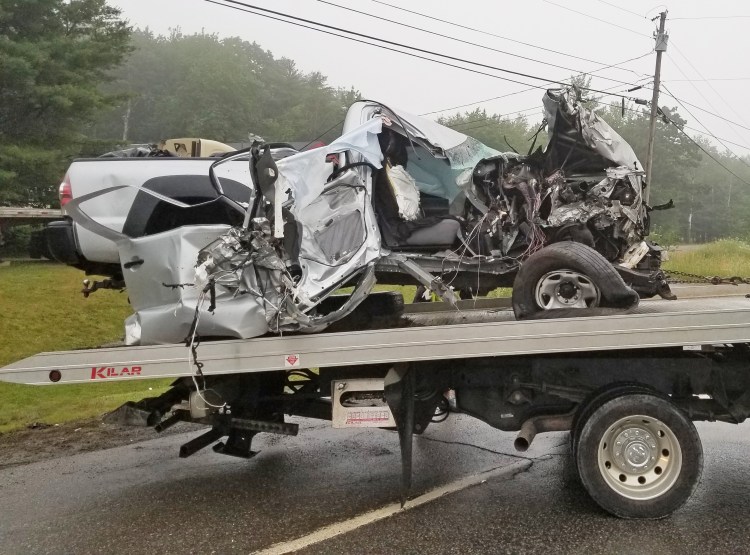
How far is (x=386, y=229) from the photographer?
5.38 meters

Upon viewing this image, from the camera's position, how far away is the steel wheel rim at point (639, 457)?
14.1ft

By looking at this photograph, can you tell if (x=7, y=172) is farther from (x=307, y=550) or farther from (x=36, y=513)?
(x=307, y=550)

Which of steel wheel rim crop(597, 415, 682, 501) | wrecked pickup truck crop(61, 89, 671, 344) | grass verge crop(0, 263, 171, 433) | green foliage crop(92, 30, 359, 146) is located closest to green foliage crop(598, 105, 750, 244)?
green foliage crop(92, 30, 359, 146)

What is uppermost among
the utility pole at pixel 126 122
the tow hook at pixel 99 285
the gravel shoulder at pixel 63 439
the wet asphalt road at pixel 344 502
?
the utility pole at pixel 126 122

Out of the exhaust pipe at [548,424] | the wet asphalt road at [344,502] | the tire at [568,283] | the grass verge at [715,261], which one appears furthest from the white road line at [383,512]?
the grass verge at [715,261]

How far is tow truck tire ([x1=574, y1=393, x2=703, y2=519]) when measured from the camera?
167 inches

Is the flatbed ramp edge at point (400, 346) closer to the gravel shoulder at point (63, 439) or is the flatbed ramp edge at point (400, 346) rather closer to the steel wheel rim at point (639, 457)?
the steel wheel rim at point (639, 457)

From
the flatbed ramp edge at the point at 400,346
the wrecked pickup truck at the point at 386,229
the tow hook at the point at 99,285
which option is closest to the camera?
the flatbed ramp edge at the point at 400,346

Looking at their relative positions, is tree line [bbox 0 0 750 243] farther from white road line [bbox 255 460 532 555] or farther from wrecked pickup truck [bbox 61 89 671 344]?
white road line [bbox 255 460 532 555]

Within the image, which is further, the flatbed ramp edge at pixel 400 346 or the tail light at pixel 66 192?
the tail light at pixel 66 192

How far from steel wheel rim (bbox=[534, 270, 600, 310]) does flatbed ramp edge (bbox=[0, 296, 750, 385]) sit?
1.66 ft

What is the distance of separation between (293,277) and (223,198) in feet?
2.54

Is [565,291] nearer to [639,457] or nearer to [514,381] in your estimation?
[514,381]

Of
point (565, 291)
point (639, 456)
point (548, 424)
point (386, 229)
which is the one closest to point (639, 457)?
point (639, 456)
